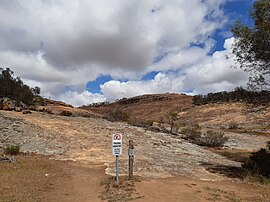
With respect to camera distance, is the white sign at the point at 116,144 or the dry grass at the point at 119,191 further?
the white sign at the point at 116,144

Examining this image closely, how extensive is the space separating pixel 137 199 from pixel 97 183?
2.50 m

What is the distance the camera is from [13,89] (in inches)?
1740

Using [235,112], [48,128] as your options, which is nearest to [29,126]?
[48,128]

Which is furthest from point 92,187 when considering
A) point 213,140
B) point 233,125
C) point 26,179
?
point 233,125

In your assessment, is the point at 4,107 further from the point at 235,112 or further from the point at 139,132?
the point at 235,112

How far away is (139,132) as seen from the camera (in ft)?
90.0

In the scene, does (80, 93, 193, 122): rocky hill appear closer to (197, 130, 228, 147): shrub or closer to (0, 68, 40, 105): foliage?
(0, 68, 40, 105): foliage

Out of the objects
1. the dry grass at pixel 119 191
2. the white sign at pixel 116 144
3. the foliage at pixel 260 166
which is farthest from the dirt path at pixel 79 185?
the foliage at pixel 260 166

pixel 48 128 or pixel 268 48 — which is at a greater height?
pixel 268 48

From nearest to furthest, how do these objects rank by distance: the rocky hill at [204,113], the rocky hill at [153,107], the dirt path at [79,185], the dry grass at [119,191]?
the dry grass at [119,191] < the dirt path at [79,185] < the rocky hill at [204,113] < the rocky hill at [153,107]

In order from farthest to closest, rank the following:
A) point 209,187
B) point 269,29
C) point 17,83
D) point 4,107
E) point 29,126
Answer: point 17,83, point 4,107, point 29,126, point 269,29, point 209,187

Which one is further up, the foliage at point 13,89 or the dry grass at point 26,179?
the foliage at point 13,89

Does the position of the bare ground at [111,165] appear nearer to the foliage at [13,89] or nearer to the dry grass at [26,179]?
the dry grass at [26,179]

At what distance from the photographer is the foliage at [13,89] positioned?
142 ft
